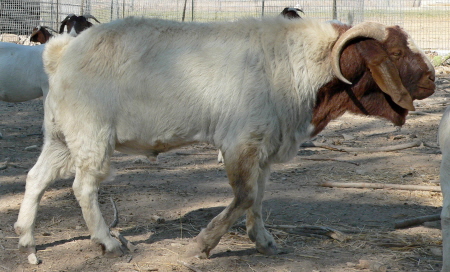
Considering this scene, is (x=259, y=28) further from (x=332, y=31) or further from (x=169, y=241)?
(x=169, y=241)

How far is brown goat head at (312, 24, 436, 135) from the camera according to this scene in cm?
430

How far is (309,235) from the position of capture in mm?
4953

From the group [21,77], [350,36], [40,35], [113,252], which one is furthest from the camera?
[40,35]

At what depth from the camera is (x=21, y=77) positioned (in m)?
8.62

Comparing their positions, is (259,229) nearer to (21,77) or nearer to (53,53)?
(53,53)

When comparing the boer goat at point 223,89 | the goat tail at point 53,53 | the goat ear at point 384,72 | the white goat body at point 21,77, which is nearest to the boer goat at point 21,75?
the white goat body at point 21,77

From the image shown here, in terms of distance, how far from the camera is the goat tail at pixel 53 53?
4.56m

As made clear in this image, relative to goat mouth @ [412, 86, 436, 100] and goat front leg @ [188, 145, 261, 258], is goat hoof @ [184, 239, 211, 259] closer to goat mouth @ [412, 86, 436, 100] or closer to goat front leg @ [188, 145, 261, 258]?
goat front leg @ [188, 145, 261, 258]

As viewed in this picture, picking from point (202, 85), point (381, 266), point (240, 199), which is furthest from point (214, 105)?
point (381, 266)

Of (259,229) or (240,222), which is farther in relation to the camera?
(240,222)

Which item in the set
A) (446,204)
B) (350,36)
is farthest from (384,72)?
(446,204)

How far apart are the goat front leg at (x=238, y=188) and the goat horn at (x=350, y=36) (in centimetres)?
89

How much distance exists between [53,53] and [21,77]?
14.5 feet

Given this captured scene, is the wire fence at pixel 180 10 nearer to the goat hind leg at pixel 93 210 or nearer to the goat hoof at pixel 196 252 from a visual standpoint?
the goat hind leg at pixel 93 210
